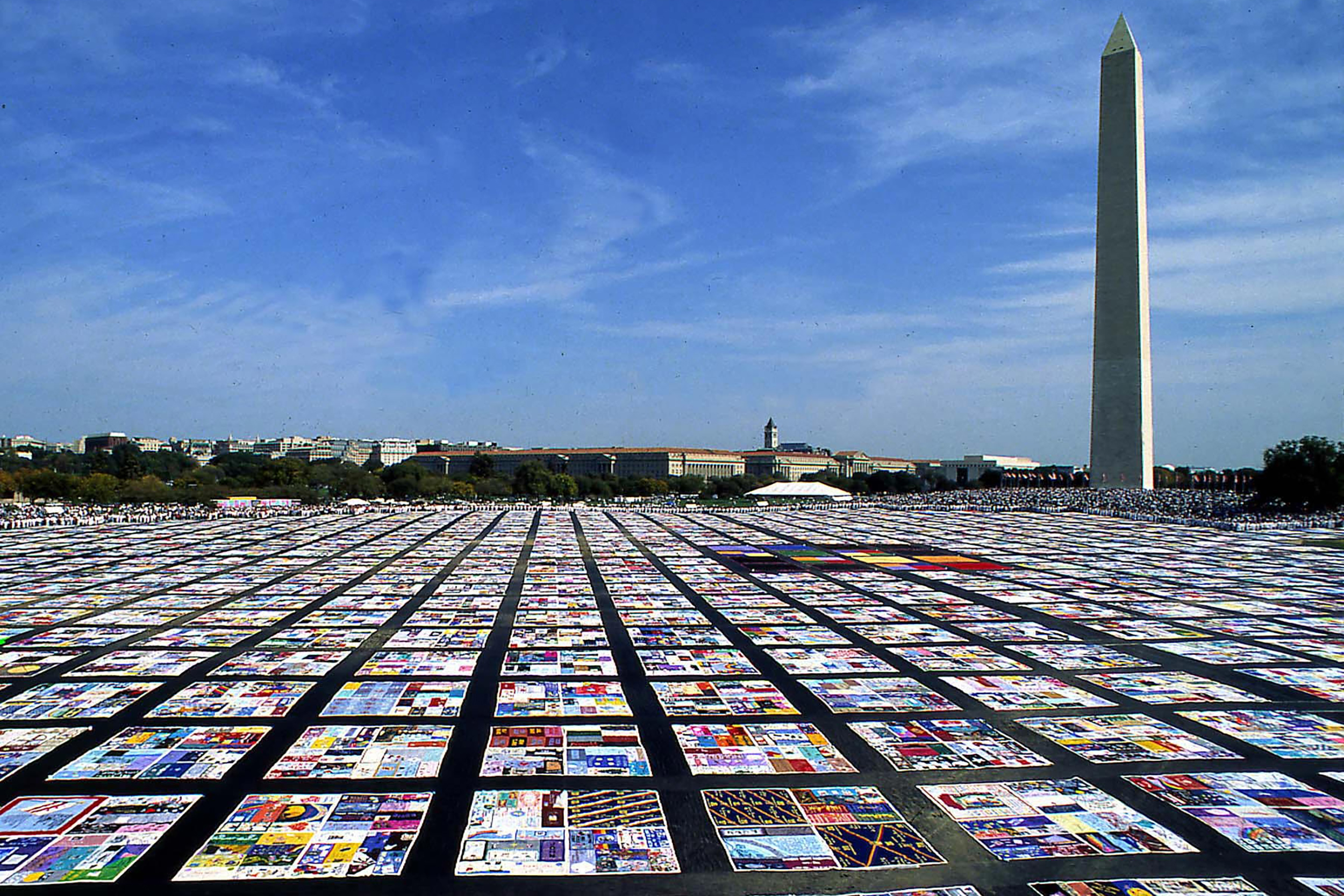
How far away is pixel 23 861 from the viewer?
5844mm

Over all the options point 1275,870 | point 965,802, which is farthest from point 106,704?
point 1275,870

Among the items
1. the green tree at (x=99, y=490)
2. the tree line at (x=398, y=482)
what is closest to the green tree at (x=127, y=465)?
the tree line at (x=398, y=482)

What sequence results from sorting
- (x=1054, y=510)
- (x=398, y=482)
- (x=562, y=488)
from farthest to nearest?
1. (x=562, y=488)
2. (x=398, y=482)
3. (x=1054, y=510)

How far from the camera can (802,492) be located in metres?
75.9

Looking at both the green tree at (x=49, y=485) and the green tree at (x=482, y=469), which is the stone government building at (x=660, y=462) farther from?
the green tree at (x=49, y=485)

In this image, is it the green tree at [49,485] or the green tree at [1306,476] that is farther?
the green tree at [49,485]

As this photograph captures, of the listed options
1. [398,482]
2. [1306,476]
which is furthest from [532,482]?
[1306,476]

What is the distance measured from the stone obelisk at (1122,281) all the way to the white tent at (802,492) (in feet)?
83.7

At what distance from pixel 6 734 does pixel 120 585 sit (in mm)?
11805

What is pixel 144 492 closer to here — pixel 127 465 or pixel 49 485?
pixel 49 485

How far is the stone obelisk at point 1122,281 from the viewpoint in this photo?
46.1m

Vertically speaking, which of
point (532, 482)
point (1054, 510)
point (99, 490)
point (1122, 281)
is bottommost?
point (1054, 510)

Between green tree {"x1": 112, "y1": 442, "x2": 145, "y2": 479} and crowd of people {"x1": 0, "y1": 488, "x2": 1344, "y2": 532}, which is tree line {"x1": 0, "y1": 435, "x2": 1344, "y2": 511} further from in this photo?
crowd of people {"x1": 0, "y1": 488, "x2": 1344, "y2": 532}

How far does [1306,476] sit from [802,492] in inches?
1458
